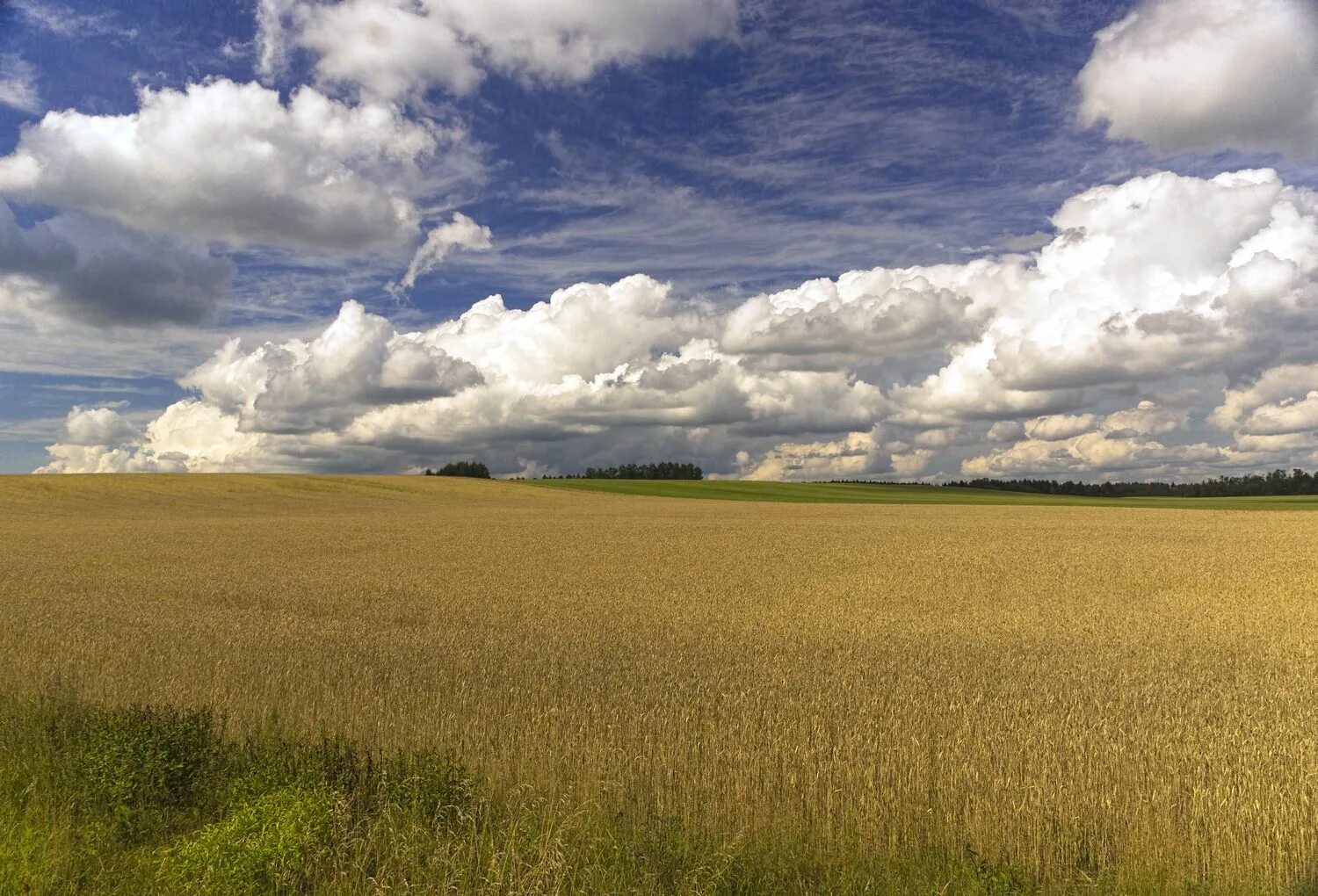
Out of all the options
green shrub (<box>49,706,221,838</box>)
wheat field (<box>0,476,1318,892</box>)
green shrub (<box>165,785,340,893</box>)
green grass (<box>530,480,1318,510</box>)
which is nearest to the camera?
green shrub (<box>165,785,340,893</box>)

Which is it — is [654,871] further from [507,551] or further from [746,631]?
[507,551]

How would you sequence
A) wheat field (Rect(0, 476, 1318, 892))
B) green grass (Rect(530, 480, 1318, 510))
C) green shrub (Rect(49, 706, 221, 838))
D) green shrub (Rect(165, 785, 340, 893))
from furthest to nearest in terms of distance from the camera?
green grass (Rect(530, 480, 1318, 510)), green shrub (Rect(49, 706, 221, 838)), wheat field (Rect(0, 476, 1318, 892)), green shrub (Rect(165, 785, 340, 893))

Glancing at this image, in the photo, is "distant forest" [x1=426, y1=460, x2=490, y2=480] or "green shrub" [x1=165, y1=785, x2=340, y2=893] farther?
"distant forest" [x1=426, y1=460, x2=490, y2=480]

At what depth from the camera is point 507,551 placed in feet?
117

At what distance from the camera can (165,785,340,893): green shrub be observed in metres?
6.51

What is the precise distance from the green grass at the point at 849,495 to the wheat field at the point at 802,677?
68.4 m

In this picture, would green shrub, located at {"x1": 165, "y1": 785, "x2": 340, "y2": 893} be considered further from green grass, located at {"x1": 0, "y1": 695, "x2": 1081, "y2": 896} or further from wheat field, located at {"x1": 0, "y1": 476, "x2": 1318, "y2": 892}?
wheat field, located at {"x1": 0, "y1": 476, "x2": 1318, "y2": 892}

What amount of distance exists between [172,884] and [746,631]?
12.5 m

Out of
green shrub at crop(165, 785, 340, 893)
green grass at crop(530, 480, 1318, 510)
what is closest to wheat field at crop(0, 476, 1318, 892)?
green shrub at crop(165, 785, 340, 893)

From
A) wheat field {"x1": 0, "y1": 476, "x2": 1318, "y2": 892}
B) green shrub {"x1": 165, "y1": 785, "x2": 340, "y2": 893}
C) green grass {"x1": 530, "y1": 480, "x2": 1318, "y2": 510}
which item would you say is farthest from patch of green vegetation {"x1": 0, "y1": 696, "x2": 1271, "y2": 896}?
green grass {"x1": 530, "y1": 480, "x2": 1318, "y2": 510}

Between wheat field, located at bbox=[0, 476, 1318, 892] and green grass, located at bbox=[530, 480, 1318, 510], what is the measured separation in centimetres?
6838

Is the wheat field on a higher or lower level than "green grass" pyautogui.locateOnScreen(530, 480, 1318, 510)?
lower

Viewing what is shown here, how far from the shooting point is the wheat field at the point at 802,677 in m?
7.77

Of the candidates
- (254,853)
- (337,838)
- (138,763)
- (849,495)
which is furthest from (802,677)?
(849,495)
